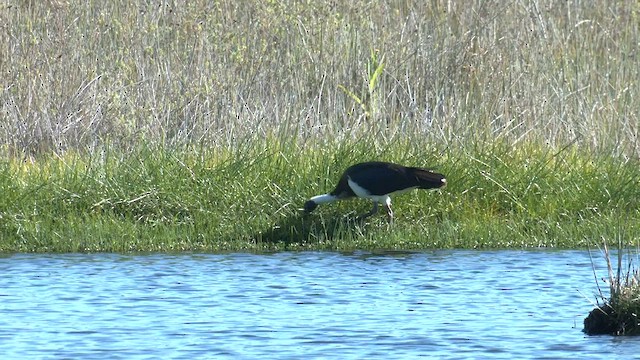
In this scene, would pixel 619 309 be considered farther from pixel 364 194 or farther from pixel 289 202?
pixel 289 202

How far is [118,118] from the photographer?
1287cm

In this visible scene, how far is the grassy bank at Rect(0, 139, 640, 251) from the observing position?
10203mm

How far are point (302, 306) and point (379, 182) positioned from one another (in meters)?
2.26

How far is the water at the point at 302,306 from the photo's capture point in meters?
6.95

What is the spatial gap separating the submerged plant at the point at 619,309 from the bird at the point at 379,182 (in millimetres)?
3161

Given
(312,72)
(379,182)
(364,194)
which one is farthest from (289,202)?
(312,72)

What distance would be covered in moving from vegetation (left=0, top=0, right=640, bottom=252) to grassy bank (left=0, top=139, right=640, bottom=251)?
2cm

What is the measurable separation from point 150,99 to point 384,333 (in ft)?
19.8

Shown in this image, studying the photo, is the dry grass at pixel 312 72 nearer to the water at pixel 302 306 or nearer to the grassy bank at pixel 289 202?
the grassy bank at pixel 289 202

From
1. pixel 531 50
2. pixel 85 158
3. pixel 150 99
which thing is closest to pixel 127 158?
pixel 85 158

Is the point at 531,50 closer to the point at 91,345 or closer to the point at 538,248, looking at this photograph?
the point at 538,248

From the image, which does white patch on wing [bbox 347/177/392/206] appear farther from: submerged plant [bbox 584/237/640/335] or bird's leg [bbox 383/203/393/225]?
submerged plant [bbox 584/237/640/335]

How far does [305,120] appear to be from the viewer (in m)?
12.2

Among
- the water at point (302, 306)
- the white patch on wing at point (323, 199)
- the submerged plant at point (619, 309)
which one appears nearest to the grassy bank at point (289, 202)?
the white patch on wing at point (323, 199)
